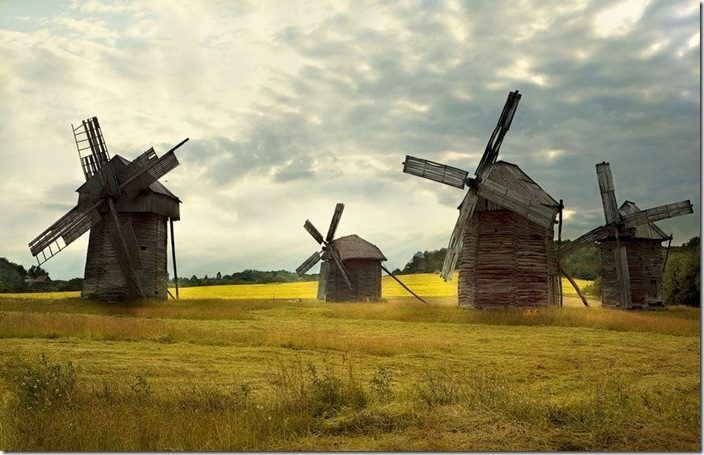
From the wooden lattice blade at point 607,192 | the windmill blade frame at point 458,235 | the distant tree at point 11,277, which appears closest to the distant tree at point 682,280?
the wooden lattice blade at point 607,192

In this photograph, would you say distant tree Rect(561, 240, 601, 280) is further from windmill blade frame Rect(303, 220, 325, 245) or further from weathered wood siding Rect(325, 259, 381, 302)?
windmill blade frame Rect(303, 220, 325, 245)

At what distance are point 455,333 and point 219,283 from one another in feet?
123

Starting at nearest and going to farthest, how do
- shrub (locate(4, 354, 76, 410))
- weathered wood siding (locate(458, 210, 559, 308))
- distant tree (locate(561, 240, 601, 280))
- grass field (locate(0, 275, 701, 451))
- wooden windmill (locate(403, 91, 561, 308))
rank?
grass field (locate(0, 275, 701, 451)), shrub (locate(4, 354, 76, 410)), wooden windmill (locate(403, 91, 561, 308)), weathered wood siding (locate(458, 210, 559, 308)), distant tree (locate(561, 240, 601, 280))

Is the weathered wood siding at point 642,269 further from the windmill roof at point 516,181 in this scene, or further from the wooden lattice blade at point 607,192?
the windmill roof at point 516,181

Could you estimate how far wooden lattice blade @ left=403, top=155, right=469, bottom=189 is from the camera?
24.8 meters

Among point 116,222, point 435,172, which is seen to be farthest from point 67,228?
point 435,172

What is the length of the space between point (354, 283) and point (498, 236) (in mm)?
17902

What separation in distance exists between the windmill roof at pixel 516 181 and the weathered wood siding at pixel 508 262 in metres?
1.44

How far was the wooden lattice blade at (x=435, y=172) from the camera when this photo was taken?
2483 cm

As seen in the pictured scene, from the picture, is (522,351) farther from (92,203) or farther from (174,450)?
(92,203)

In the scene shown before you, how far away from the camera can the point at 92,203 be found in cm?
2752

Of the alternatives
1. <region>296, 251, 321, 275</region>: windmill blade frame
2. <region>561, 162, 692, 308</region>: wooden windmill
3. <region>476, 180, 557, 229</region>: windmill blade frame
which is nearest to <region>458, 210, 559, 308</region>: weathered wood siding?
<region>476, 180, 557, 229</region>: windmill blade frame

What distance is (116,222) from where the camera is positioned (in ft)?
87.2

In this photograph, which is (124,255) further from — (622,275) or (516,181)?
(622,275)
